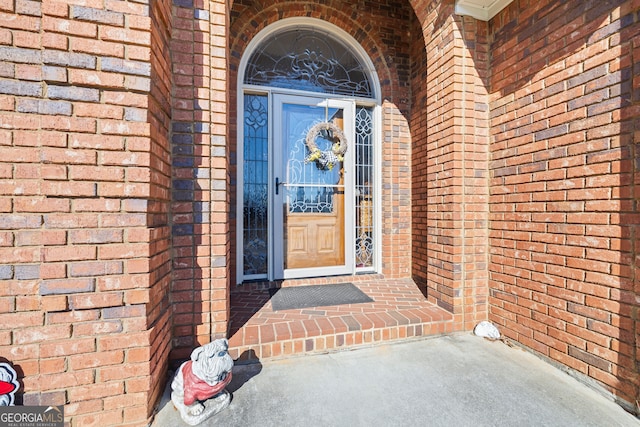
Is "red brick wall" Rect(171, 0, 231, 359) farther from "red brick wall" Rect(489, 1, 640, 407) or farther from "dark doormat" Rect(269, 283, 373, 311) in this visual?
"red brick wall" Rect(489, 1, 640, 407)

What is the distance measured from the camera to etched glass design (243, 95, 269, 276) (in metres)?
3.25

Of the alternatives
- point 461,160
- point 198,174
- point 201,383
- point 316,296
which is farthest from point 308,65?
point 201,383

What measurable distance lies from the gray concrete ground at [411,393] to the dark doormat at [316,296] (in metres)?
0.63

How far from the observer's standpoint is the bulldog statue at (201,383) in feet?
4.70

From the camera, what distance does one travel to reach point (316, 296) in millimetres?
2857

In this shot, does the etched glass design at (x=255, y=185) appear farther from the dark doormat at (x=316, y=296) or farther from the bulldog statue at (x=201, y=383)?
the bulldog statue at (x=201, y=383)

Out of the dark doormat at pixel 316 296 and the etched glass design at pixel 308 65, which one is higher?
the etched glass design at pixel 308 65

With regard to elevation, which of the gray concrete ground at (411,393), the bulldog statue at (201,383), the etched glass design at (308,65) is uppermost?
the etched glass design at (308,65)

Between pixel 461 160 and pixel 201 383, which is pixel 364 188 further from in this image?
pixel 201 383

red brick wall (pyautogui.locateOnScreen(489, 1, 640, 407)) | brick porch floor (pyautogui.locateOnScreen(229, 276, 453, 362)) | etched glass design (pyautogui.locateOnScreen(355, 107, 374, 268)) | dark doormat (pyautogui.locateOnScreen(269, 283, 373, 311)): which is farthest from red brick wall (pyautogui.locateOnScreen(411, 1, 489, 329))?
etched glass design (pyautogui.locateOnScreen(355, 107, 374, 268))

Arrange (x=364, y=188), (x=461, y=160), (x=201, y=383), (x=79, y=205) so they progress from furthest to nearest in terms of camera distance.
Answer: (x=364, y=188)
(x=461, y=160)
(x=201, y=383)
(x=79, y=205)

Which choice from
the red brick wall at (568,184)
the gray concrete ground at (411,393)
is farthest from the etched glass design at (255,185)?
the red brick wall at (568,184)

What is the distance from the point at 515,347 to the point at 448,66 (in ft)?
7.76

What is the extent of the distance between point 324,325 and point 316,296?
2.41 ft
